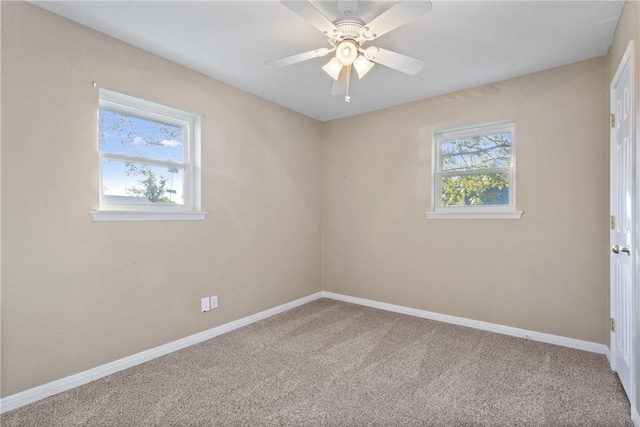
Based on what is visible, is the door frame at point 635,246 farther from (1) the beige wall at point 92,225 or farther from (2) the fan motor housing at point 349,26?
(1) the beige wall at point 92,225

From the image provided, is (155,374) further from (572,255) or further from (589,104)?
(589,104)

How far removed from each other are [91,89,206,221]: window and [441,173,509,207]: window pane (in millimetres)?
2541

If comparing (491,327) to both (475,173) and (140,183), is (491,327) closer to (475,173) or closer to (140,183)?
(475,173)

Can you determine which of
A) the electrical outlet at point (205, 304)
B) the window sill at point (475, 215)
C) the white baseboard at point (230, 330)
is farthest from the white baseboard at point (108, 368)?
the window sill at point (475, 215)

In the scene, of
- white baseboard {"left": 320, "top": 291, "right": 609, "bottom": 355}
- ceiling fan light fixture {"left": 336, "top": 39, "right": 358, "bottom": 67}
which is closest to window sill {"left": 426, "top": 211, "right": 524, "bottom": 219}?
white baseboard {"left": 320, "top": 291, "right": 609, "bottom": 355}

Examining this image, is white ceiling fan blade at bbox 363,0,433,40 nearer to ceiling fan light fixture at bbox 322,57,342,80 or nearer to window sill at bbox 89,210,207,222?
ceiling fan light fixture at bbox 322,57,342,80

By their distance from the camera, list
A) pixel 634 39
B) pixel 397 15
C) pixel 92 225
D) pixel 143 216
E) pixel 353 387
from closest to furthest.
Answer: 1. pixel 397 15
2. pixel 634 39
3. pixel 353 387
4. pixel 92 225
5. pixel 143 216

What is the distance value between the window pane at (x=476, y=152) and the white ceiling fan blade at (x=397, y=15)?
190 centimetres

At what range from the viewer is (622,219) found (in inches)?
81.2

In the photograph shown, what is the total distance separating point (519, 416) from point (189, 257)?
2.61m

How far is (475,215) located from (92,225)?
327cm

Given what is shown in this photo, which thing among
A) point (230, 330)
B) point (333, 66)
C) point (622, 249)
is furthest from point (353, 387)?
point (333, 66)

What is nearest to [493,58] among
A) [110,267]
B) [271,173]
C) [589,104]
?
[589,104]

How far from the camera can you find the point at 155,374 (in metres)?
2.30
